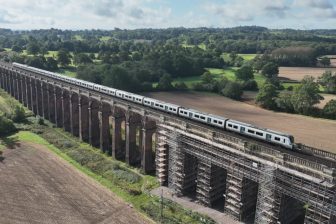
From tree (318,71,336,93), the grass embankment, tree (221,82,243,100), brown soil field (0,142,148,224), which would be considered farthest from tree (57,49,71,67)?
tree (318,71,336,93)

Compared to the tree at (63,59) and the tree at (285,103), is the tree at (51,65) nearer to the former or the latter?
the tree at (63,59)

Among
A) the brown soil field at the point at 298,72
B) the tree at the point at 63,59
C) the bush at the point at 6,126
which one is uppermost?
the tree at the point at 63,59

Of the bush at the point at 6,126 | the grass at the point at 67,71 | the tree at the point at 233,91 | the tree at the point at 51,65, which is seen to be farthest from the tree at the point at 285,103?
the tree at the point at 51,65

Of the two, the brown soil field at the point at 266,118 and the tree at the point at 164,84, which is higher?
the tree at the point at 164,84

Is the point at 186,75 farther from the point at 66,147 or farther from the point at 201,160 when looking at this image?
the point at 201,160

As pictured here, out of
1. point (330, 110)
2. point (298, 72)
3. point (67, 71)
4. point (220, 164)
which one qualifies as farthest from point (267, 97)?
point (67, 71)

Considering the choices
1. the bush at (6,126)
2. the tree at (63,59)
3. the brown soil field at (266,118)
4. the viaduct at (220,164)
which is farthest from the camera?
the tree at (63,59)

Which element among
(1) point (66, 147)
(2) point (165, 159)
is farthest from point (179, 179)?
(1) point (66, 147)
